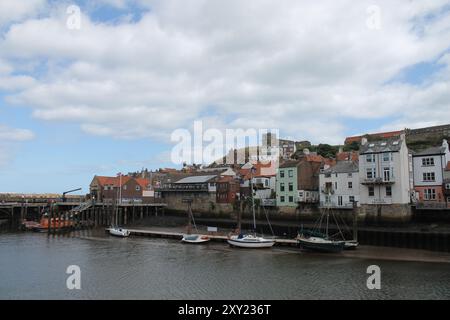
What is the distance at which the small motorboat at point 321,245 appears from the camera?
42.2m

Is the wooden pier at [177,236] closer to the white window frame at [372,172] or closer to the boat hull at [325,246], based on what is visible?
the boat hull at [325,246]

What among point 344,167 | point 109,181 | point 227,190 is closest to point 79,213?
point 109,181

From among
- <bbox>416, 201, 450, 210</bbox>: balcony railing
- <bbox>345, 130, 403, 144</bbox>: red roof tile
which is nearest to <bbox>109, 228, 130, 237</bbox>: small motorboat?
<bbox>416, 201, 450, 210</bbox>: balcony railing

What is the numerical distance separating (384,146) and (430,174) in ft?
23.8

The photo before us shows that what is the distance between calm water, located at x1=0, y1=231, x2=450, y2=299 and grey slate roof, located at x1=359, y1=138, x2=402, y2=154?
20.4 meters

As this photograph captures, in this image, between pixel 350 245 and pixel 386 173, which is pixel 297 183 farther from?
pixel 350 245

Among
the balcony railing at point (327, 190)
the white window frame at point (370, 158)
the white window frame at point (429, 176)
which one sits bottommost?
the balcony railing at point (327, 190)

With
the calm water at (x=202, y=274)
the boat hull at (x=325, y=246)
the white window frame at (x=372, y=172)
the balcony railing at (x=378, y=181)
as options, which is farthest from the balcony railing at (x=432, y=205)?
the calm water at (x=202, y=274)

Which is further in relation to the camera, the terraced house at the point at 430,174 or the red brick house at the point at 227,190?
the red brick house at the point at 227,190

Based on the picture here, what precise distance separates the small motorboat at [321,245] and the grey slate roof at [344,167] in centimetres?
1767

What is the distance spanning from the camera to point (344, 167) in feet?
197

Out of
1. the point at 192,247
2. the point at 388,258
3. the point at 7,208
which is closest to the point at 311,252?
the point at 388,258
